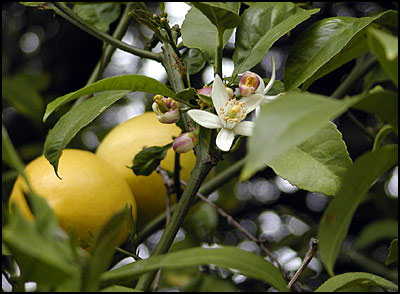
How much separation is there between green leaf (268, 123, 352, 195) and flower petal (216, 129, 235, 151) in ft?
0.12

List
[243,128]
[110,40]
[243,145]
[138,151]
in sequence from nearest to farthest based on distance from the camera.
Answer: [243,128], [110,40], [138,151], [243,145]

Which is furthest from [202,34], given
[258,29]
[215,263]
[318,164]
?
[215,263]

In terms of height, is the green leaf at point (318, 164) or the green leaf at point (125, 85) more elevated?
the green leaf at point (125, 85)

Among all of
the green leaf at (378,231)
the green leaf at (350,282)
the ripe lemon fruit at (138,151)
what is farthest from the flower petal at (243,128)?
the green leaf at (378,231)

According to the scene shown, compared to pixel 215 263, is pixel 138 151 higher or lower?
lower

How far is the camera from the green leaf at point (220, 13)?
17.5 inches

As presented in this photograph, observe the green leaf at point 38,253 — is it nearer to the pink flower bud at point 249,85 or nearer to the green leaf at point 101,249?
the green leaf at point 101,249

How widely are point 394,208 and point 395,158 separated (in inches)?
26.6

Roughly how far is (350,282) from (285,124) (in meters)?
0.17

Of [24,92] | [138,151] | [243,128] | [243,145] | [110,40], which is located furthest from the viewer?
[243,145]

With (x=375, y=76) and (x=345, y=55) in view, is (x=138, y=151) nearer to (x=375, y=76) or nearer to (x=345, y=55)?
(x=345, y=55)

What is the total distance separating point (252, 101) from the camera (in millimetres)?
493

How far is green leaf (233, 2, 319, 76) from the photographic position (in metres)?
0.51

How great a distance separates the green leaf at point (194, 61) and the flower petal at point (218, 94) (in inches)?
6.0
